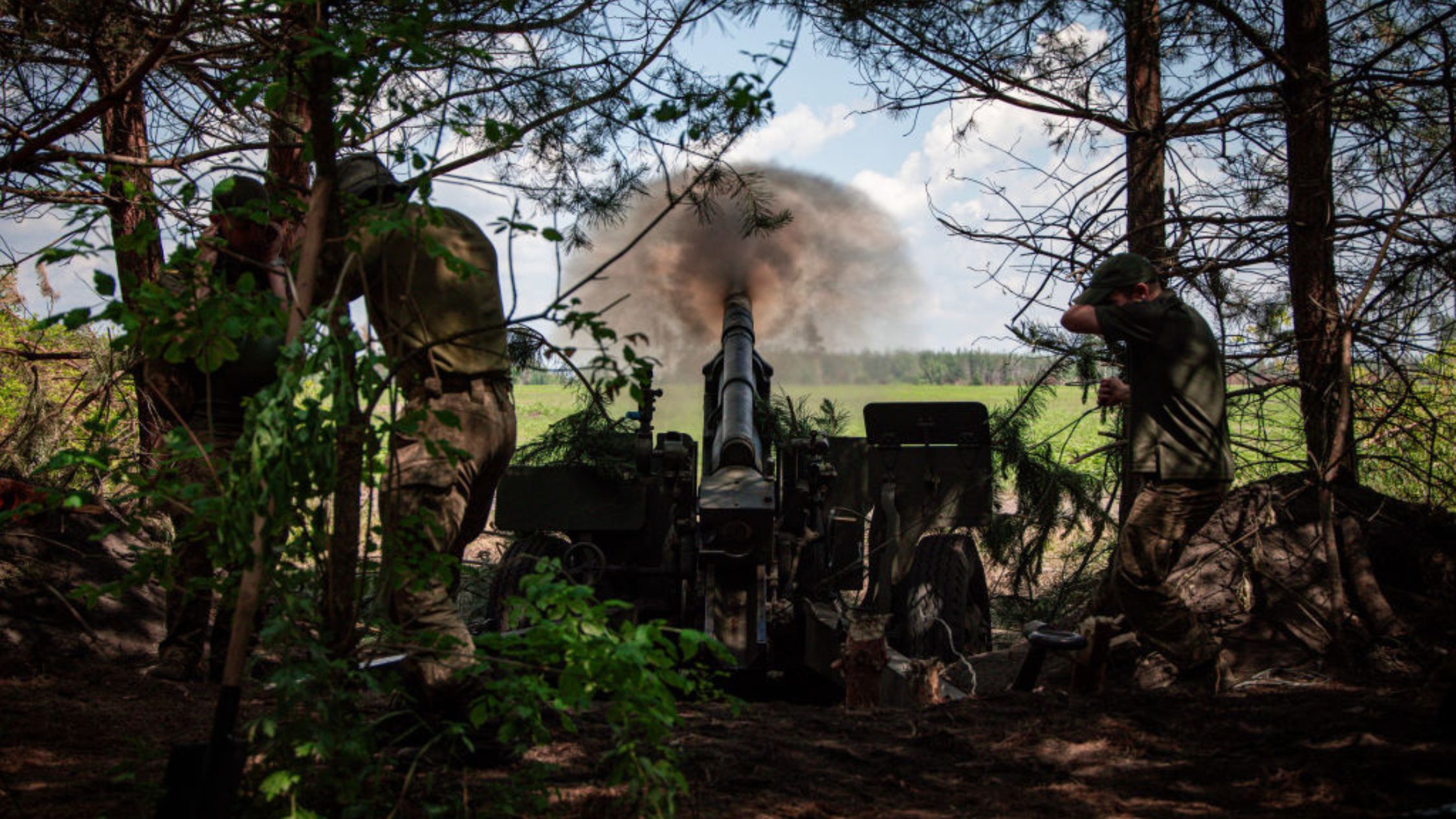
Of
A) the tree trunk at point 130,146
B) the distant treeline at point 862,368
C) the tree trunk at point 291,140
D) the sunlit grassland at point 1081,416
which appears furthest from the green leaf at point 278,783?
the distant treeline at point 862,368

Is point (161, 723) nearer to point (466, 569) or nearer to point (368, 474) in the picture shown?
point (466, 569)

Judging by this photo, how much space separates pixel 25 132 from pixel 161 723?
2.44 m

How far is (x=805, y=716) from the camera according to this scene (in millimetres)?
4953

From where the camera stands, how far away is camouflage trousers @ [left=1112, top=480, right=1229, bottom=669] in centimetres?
505

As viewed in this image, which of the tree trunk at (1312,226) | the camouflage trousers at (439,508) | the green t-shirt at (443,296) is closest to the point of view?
the camouflage trousers at (439,508)

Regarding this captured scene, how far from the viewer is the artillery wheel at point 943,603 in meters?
7.21

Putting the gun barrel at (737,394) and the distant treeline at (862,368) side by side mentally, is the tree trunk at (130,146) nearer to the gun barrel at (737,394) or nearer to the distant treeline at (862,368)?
the gun barrel at (737,394)

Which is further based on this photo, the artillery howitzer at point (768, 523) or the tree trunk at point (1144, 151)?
the artillery howitzer at point (768, 523)

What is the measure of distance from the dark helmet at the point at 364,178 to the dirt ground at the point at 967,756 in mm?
1765

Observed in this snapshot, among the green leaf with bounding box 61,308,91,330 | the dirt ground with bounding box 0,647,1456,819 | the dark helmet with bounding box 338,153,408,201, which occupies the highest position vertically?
the dark helmet with bounding box 338,153,408,201

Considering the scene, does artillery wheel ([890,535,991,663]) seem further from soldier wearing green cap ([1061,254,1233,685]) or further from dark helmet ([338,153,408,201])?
dark helmet ([338,153,408,201])

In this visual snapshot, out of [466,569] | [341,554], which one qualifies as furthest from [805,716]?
[341,554]

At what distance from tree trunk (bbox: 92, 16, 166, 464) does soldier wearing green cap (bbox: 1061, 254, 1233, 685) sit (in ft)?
12.3

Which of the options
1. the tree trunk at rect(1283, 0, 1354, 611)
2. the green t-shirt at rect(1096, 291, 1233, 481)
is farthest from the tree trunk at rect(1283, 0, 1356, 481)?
the green t-shirt at rect(1096, 291, 1233, 481)
